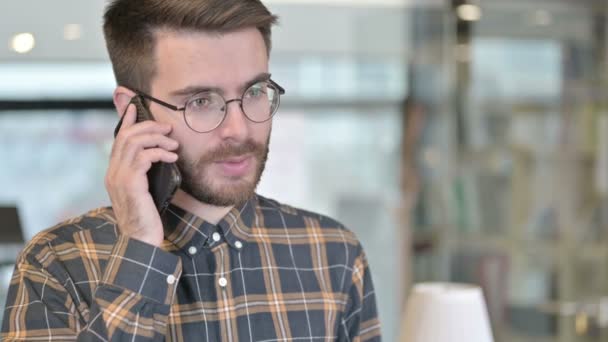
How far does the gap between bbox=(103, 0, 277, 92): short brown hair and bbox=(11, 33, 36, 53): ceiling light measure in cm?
116

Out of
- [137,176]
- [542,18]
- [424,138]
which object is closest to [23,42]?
[137,176]

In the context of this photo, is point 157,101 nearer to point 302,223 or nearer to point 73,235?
point 73,235

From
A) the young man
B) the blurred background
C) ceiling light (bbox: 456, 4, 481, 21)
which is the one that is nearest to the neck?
the young man

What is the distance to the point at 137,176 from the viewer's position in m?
1.51

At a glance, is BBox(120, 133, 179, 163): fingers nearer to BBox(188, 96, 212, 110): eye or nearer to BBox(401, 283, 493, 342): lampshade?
BBox(188, 96, 212, 110): eye

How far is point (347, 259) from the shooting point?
1832 mm

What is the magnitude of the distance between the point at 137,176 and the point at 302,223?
43cm

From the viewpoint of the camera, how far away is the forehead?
1.59 meters

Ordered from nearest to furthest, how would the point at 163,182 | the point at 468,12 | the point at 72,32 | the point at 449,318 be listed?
the point at 163,182
the point at 449,318
the point at 72,32
the point at 468,12

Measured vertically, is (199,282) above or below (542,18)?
below

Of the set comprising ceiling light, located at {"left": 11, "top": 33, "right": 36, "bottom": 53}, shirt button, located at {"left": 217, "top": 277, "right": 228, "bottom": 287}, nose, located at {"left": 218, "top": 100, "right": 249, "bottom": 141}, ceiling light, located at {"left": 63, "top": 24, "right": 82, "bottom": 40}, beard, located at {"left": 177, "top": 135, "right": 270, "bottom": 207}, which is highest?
ceiling light, located at {"left": 63, "top": 24, "right": 82, "bottom": 40}

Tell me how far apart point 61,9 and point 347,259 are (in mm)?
1523

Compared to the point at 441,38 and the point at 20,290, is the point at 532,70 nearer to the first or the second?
the point at 441,38

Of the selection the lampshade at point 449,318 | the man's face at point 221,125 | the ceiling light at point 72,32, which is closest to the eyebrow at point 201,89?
the man's face at point 221,125
